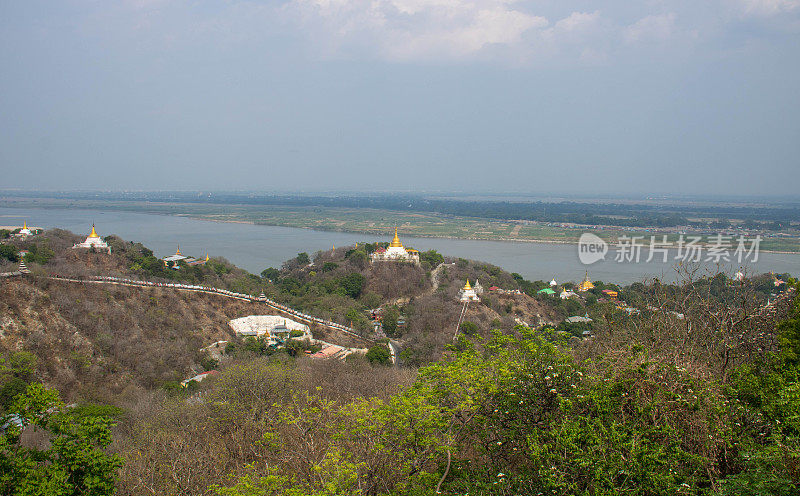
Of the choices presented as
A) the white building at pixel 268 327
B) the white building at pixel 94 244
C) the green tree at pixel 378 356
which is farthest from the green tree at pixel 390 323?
the white building at pixel 94 244

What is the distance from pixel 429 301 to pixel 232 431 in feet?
58.9

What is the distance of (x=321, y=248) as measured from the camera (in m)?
56.9

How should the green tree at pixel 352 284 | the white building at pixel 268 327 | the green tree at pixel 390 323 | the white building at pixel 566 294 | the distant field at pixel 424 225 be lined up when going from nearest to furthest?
the white building at pixel 268 327 → the green tree at pixel 390 323 → the green tree at pixel 352 284 → the white building at pixel 566 294 → the distant field at pixel 424 225

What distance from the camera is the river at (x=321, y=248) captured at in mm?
41531

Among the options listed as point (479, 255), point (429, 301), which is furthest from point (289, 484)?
point (479, 255)

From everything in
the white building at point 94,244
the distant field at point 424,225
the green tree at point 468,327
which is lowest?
the green tree at point 468,327

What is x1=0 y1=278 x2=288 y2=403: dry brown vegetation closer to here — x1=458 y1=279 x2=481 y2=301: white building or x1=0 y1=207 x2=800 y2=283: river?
x1=458 y1=279 x2=481 y2=301: white building

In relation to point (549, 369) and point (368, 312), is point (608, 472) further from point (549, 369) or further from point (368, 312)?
point (368, 312)

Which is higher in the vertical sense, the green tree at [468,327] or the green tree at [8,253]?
the green tree at [8,253]

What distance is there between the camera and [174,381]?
48.9 feet

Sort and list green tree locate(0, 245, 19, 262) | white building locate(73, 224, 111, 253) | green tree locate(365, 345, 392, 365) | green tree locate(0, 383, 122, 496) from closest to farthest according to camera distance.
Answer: green tree locate(0, 383, 122, 496), green tree locate(365, 345, 392, 365), green tree locate(0, 245, 19, 262), white building locate(73, 224, 111, 253)

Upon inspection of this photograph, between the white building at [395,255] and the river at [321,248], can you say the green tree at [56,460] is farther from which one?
the river at [321,248]

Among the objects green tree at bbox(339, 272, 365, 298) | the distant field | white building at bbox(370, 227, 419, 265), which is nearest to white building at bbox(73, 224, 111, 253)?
green tree at bbox(339, 272, 365, 298)

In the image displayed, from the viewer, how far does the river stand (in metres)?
41.5
